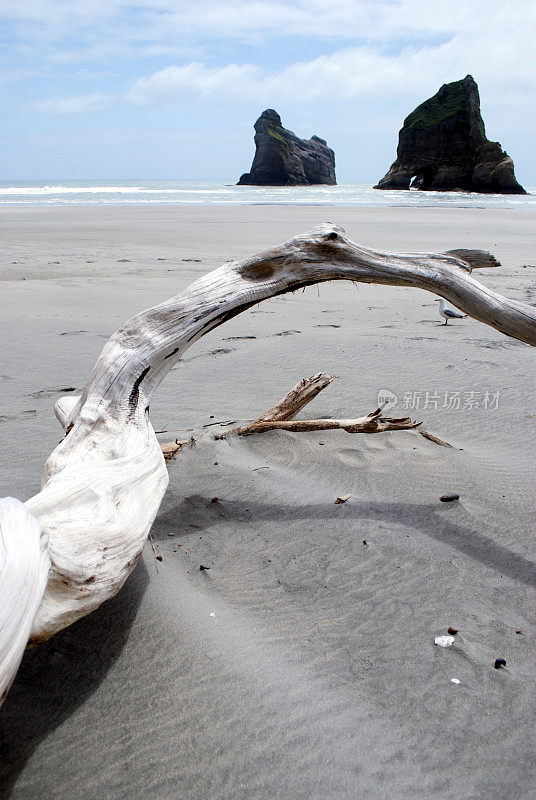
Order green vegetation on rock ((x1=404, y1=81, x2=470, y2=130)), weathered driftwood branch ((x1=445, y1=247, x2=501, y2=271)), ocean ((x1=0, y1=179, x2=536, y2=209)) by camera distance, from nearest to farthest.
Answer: weathered driftwood branch ((x1=445, y1=247, x2=501, y2=271)) < ocean ((x1=0, y1=179, x2=536, y2=209)) < green vegetation on rock ((x1=404, y1=81, x2=470, y2=130))

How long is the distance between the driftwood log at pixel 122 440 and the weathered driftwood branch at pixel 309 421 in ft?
2.52

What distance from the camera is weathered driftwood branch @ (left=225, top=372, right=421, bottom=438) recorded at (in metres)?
3.35

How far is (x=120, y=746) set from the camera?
151 cm

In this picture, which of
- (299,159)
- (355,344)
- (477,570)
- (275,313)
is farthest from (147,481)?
(299,159)

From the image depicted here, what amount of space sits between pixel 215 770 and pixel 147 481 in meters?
0.89

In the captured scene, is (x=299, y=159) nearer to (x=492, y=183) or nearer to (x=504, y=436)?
(x=492, y=183)

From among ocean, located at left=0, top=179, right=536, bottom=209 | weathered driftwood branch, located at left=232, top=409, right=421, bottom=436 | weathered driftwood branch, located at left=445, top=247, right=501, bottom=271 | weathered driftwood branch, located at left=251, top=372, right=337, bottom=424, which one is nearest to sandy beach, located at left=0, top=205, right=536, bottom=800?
weathered driftwood branch, located at left=232, top=409, right=421, bottom=436

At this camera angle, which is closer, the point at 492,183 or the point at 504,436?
the point at 504,436

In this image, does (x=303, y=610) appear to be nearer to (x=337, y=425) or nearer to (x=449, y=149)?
(x=337, y=425)

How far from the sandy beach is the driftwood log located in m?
0.32

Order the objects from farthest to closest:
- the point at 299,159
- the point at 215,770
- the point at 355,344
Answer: the point at 299,159 → the point at 355,344 → the point at 215,770

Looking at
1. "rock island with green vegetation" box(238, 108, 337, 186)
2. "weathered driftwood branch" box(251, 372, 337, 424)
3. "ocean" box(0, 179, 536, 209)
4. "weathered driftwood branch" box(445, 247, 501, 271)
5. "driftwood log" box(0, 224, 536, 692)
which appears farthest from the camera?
"rock island with green vegetation" box(238, 108, 337, 186)

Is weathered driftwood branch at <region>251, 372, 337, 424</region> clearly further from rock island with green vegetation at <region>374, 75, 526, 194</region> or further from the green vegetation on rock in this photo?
the green vegetation on rock

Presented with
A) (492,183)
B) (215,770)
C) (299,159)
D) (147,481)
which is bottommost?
(215,770)
